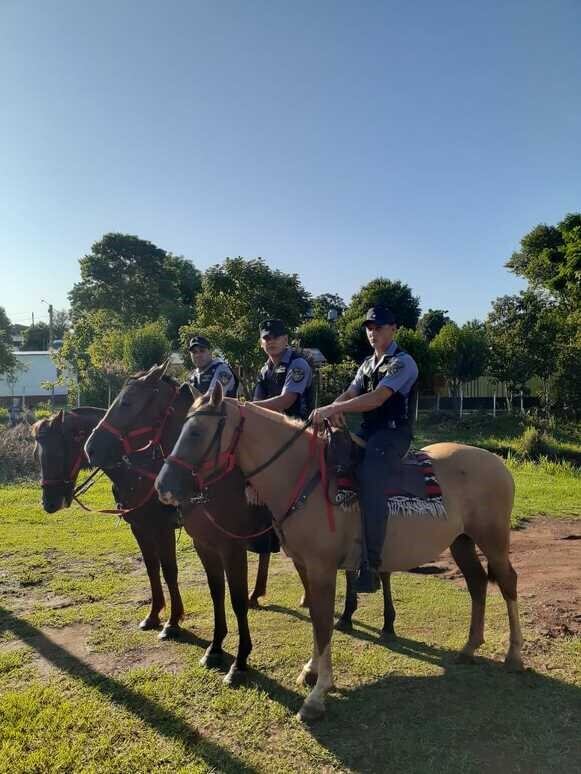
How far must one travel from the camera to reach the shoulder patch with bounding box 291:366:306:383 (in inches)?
217

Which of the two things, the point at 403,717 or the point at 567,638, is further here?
the point at 567,638

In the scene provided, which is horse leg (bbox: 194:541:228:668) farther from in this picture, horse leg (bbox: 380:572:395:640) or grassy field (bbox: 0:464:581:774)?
horse leg (bbox: 380:572:395:640)

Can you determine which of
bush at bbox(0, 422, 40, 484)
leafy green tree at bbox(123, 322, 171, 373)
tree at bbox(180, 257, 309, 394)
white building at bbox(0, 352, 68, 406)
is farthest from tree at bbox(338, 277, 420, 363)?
bush at bbox(0, 422, 40, 484)

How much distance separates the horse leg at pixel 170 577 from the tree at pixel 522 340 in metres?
20.4

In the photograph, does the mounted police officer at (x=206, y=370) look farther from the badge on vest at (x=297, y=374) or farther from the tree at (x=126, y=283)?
the tree at (x=126, y=283)

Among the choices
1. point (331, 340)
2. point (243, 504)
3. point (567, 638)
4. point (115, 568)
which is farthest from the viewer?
point (331, 340)

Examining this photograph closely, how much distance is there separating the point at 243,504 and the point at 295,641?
1633 millimetres

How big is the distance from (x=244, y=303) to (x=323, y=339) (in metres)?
8.18

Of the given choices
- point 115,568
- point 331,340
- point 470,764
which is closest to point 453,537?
point 470,764

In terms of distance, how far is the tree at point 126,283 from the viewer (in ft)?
143

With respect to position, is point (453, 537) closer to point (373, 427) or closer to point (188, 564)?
point (373, 427)

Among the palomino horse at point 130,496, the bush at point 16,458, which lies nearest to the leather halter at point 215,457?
the palomino horse at point 130,496

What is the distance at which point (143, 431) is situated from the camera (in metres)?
5.08

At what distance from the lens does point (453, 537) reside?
454cm
